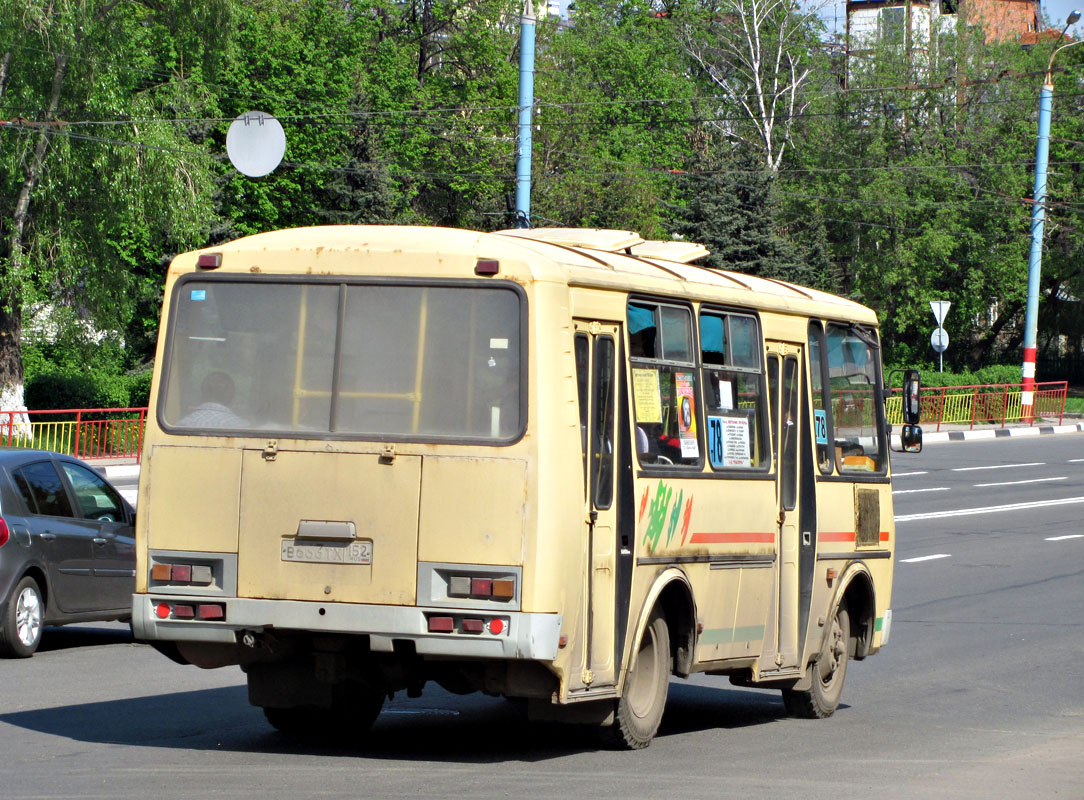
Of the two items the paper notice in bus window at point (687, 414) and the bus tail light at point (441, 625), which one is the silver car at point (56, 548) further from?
the paper notice in bus window at point (687, 414)

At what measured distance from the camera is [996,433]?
42656mm

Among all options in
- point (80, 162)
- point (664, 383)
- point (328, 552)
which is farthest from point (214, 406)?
point (80, 162)

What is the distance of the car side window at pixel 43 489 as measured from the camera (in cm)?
1125

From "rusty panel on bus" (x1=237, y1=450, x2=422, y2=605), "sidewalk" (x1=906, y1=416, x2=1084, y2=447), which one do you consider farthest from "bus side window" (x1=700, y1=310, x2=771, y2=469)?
"sidewalk" (x1=906, y1=416, x2=1084, y2=447)

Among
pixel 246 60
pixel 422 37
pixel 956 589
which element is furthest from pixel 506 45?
pixel 956 589

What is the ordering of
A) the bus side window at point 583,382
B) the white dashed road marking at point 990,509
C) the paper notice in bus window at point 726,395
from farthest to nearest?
the white dashed road marking at point 990,509 → the paper notice in bus window at point 726,395 → the bus side window at point 583,382

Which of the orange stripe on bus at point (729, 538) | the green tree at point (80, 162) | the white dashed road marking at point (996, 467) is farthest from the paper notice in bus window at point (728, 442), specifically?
the green tree at point (80, 162)

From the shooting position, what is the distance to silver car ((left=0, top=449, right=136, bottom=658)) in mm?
10977

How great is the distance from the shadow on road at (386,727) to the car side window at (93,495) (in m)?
2.37

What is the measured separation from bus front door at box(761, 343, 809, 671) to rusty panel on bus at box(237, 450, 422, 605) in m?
2.94

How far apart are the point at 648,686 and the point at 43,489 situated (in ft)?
17.4

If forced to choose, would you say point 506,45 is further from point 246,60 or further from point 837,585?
point 837,585

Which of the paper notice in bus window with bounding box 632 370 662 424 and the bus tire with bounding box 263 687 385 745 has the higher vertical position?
the paper notice in bus window with bounding box 632 370 662 424

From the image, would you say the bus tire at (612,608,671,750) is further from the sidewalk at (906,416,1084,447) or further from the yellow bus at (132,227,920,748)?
the sidewalk at (906,416,1084,447)
